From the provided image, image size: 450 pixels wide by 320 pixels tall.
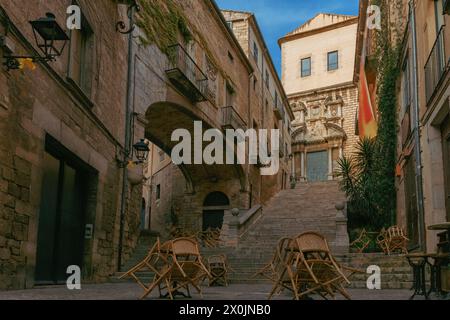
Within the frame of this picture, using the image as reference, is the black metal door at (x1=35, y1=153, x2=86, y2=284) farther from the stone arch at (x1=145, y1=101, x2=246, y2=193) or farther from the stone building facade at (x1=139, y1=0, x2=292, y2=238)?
the stone arch at (x1=145, y1=101, x2=246, y2=193)

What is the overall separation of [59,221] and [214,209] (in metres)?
13.7

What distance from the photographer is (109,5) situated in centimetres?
1137

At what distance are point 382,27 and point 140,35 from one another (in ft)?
27.7

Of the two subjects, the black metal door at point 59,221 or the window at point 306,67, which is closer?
the black metal door at point 59,221

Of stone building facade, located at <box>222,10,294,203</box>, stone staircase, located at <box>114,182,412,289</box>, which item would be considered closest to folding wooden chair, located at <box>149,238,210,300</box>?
stone staircase, located at <box>114,182,412,289</box>

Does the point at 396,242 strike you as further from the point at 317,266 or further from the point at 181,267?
the point at 181,267

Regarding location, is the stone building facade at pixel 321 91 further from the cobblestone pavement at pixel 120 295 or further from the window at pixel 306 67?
the cobblestone pavement at pixel 120 295

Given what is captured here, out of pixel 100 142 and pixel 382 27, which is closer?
pixel 100 142

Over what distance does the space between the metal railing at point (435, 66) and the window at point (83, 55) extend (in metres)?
6.55

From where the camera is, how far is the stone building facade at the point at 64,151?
271 inches

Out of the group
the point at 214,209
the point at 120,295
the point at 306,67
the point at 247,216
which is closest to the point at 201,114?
the point at 247,216

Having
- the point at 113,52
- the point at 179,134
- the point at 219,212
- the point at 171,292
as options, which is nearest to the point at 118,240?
the point at 113,52

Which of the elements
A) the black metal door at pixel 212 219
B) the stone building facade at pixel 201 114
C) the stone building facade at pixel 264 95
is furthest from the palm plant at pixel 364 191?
the stone building facade at pixel 264 95
